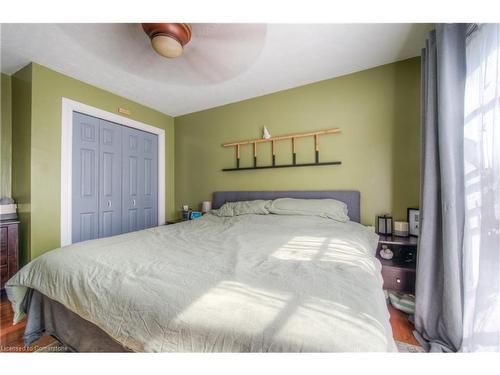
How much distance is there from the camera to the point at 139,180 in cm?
313

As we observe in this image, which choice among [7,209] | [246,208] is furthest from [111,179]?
[246,208]

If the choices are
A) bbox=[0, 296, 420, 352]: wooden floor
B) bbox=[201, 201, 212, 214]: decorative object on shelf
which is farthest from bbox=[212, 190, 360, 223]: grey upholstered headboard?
bbox=[0, 296, 420, 352]: wooden floor

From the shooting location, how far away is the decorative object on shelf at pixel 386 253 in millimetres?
1872

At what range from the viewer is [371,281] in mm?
863

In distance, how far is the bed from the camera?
0.59 metres

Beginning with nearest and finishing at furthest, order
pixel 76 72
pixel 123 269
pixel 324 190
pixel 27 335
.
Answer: pixel 123 269
pixel 27 335
pixel 76 72
pixel 324 190

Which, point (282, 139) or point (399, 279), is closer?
point (399, 279)

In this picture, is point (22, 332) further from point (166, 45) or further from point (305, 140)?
point (305, 140)

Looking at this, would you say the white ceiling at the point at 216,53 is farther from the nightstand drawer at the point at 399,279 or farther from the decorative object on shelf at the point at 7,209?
the nightstand drawer at the point at 399,279

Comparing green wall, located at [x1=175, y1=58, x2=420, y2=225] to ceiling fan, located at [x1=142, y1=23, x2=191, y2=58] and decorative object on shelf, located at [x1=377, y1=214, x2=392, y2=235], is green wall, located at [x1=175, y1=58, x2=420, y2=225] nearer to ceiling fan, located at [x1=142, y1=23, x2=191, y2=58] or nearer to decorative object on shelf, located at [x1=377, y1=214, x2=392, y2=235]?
decorative object on shelf, located at [x1=377, y1=214, x2=392, y2=235]

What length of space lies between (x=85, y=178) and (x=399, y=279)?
138 inches
